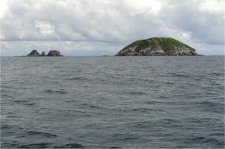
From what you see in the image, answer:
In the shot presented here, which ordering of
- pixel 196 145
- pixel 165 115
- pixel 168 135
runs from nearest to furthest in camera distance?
pixel 196 145 → pixel 168 135 → pixel 165 115

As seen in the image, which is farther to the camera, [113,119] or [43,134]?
[113,119]

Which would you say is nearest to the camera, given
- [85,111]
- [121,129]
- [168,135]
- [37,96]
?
[168,135]

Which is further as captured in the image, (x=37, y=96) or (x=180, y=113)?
(x=37, y=96)

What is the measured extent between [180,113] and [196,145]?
8.29 m

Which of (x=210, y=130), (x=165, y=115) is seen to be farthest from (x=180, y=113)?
(x=210, y=130)

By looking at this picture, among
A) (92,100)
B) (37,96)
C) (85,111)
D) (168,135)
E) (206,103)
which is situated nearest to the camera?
(168,135)

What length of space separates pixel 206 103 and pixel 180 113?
5467mm

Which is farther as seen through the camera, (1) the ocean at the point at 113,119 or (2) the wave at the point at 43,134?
(2) the wave at the point at 43,134

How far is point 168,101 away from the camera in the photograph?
1314 inches

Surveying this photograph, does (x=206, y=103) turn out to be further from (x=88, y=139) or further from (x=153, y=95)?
(x=88, y=139)

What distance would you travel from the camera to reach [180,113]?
90.6 feet

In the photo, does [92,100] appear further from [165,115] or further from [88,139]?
[88,139]

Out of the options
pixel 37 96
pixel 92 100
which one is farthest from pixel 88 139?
pixel 37 96

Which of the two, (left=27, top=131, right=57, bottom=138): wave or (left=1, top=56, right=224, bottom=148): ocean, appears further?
(left=27, top=131, right=57, bottom=138): wave
